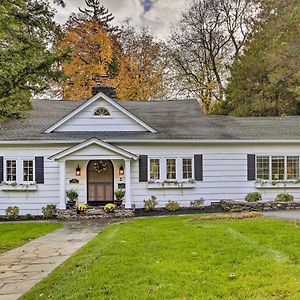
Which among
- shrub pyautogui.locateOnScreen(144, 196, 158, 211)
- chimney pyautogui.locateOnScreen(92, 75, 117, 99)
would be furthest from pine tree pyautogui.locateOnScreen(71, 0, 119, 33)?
shrub pyautogui.locateOnScreen(144, 196, 158, 211)

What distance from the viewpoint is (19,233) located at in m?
12.0

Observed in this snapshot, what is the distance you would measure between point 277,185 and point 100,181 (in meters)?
7.52

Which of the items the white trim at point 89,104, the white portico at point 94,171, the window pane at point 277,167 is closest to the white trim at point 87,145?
the white portico at point 94,171

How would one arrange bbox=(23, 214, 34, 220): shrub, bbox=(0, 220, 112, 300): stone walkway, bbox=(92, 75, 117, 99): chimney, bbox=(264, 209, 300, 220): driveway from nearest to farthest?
bbox=(0, 220, 112, 300): stone walkway → bbox=(264, 209, 300, 220): driveway → bbox=(23, 214, 34, 220): shrub → bbox=(92, 75, 117, 99): chimney

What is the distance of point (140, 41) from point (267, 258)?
2982 centimetres

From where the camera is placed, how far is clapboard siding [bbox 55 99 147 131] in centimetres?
1802

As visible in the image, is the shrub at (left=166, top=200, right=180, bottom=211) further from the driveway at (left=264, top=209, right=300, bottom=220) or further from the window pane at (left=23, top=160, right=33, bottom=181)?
the window pane at (left=23, top=160, right=33, bottom=181)

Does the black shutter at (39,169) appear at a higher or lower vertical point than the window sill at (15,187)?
higher

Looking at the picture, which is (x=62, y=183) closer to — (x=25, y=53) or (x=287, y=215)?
(x=287, y=215)

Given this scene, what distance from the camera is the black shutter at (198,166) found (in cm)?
1756

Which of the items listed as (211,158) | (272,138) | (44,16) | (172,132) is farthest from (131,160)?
(44,16)

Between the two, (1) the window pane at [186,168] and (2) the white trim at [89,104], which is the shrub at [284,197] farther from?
(2) the white trim at [89,104]

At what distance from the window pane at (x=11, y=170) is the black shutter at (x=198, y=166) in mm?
7436

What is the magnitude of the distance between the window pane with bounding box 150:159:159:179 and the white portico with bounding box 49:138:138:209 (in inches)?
38.5
